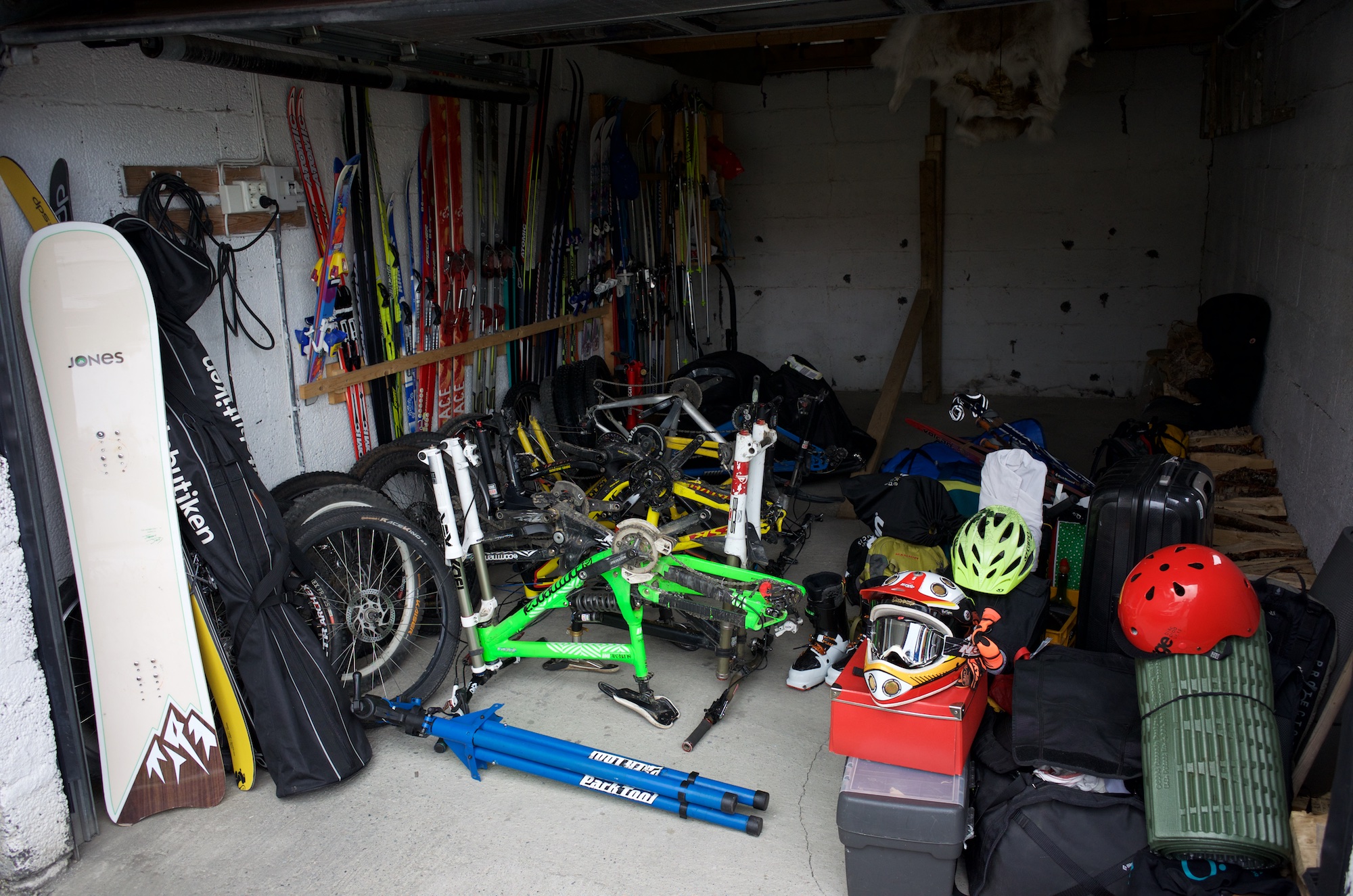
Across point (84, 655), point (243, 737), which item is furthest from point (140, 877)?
point (84, 655)

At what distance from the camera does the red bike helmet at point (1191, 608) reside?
2.02 meters

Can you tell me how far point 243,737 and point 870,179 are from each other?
596cm

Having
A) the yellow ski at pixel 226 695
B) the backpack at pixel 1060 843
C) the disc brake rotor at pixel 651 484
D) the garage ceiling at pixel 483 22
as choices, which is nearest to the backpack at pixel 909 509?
the disc brake rotor at pixel 651 484

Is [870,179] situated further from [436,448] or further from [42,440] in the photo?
[42,440]

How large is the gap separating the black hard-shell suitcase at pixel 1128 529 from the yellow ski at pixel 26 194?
2901mm

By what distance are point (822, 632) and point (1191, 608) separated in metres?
1.35

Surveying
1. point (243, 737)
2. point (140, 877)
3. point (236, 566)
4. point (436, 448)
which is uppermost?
point (436, 448)

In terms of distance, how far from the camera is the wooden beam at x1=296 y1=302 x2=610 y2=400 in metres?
3.39

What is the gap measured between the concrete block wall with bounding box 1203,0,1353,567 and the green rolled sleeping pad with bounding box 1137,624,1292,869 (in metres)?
1.21

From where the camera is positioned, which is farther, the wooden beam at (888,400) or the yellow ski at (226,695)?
the wooden beam at (888,400)

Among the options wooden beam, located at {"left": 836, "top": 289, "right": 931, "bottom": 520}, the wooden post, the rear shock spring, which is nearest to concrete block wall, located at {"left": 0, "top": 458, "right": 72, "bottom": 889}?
the rear shock spring

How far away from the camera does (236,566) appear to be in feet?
8.40

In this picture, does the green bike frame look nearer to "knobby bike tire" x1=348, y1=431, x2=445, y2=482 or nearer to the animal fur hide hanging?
"knobby bike tire" x1=348, y1=431, x2=445, y2=482

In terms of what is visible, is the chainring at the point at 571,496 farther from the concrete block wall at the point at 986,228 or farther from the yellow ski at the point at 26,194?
the concrete block wall at the point at 986,228
